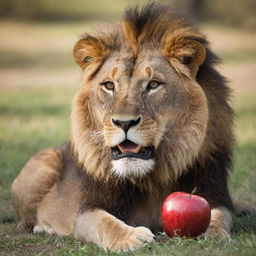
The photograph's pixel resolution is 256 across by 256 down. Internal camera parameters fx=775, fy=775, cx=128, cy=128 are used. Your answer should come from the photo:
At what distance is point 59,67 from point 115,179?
1883cm

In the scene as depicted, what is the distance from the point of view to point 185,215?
16.9ft

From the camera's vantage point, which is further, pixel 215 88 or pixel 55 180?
pixel 55 180

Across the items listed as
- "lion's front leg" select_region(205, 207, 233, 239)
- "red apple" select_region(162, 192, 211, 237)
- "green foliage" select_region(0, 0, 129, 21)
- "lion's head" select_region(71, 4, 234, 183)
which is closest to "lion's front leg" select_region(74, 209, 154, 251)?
"red apple" select_region(162, 192, 211, 237)

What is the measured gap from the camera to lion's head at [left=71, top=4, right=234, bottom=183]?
5.30 m

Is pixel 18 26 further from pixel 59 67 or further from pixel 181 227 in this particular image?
pixel 181 227

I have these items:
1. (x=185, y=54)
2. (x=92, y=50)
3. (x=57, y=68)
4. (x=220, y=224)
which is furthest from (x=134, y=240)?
(x=57, y=68)

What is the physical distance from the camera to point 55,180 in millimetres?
6848

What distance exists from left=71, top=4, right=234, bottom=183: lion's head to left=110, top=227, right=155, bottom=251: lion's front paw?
42cm

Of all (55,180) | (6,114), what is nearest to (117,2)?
(6,114)

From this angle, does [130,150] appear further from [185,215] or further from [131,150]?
[185,215]

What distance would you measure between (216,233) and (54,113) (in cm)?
1022

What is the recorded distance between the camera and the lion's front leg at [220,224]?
17.3ft

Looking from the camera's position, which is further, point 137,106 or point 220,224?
point 220,224

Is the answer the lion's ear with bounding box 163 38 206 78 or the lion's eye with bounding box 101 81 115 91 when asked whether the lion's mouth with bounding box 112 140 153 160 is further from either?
the lion's ear with bounding box 163 38 206 78
